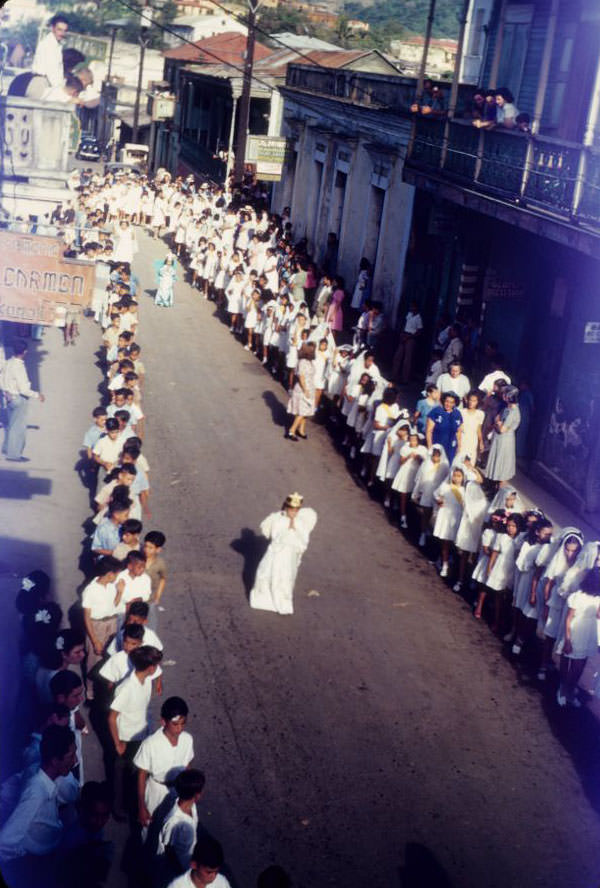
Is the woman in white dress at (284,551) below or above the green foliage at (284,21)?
below

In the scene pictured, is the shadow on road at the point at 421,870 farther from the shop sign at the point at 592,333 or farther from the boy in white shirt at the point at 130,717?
the shop sign at the point at 592,333

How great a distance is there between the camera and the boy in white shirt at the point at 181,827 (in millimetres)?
6402

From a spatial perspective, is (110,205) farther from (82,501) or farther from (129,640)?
(129,640)

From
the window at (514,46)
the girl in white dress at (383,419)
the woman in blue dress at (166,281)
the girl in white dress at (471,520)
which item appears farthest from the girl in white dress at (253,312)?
the girl in white dress at (471,520)

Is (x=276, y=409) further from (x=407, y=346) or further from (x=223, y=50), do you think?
(x=223, y=50)

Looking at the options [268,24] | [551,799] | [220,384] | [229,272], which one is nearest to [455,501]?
[551,799]

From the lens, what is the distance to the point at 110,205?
3127 cm

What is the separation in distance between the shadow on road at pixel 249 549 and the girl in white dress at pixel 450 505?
1943mm

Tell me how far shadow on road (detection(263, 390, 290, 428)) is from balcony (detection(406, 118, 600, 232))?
435cm

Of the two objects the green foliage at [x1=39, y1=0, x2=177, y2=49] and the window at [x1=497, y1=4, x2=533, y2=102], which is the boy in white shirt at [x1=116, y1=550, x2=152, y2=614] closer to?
the window at [x1=497, y1=4, x2=533, y2=102]

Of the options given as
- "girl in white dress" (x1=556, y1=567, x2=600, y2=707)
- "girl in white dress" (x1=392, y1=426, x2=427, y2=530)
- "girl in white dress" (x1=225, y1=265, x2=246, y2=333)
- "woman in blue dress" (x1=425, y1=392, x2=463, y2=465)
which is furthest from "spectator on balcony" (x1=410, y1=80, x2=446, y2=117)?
"girl in white dress" (x1=556, y1=567, x2=600, y2=707)

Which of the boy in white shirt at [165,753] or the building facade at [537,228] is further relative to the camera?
the building facade at [537,228]

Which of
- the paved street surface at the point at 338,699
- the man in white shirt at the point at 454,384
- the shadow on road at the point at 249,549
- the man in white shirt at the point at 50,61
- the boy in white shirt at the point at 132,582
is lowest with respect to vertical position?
the shadow on road at the point at 249,549

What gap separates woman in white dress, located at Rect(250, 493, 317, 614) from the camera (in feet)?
34.9
